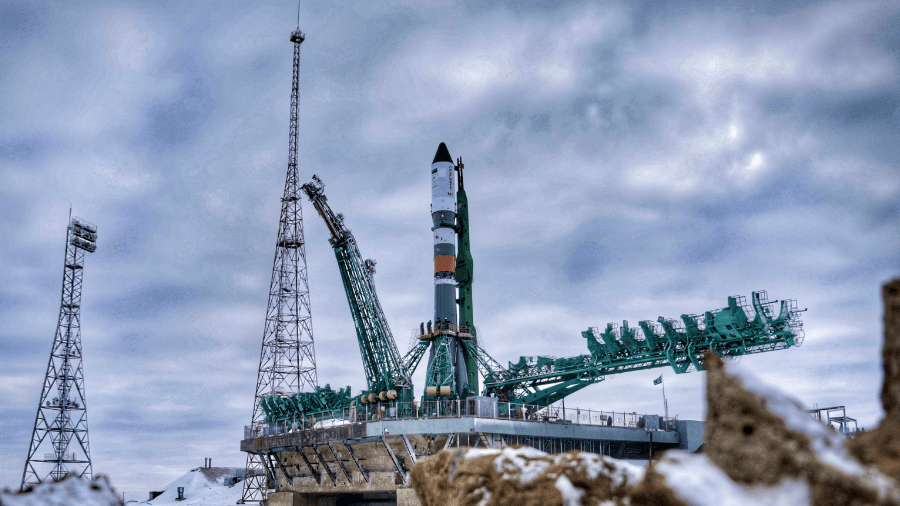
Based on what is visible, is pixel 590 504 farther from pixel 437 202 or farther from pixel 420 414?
pixel 437 202

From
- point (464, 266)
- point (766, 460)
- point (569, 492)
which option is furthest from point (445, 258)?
point (766, 460)

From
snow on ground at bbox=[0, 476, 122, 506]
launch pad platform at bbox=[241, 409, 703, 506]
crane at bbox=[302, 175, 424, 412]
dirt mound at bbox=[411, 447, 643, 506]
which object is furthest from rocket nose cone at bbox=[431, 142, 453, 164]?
snow on ground at bbox=[0, 476, 122, 506]

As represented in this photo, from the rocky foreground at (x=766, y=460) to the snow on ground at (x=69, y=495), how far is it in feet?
19.2

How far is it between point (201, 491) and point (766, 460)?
93.6m

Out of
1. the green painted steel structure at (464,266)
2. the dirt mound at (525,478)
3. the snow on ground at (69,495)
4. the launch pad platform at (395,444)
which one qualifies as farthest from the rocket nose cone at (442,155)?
the snow on ground at (69,495)

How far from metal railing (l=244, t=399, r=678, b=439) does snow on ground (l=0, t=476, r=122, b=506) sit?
3852 cm

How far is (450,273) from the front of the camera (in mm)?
63719

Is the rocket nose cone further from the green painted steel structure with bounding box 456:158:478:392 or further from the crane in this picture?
the crane

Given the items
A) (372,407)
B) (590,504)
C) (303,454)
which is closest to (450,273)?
(372,407)

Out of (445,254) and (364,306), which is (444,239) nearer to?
(445,254)

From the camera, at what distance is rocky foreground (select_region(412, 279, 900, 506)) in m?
5.71

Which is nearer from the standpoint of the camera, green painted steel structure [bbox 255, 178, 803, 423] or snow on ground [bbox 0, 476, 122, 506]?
snow on ground [bbox 0, 476, 122, 506]

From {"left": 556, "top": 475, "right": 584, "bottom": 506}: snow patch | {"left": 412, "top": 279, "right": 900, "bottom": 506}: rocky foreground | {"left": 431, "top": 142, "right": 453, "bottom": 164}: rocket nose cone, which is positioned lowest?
{"left": 556, "top": 475, "right": 584, "bottom": 506}: snow patch

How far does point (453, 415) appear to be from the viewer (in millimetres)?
47094
